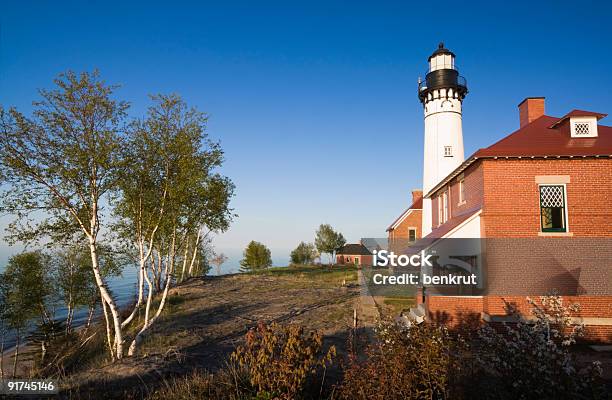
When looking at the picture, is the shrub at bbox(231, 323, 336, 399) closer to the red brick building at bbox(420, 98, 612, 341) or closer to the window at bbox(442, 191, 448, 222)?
the red brick building at bbox(420, 98, 612, 341)

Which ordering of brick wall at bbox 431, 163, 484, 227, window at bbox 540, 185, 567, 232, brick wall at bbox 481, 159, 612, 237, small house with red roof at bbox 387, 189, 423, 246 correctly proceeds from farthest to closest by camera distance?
small house with red roof at bbox 387, 189, 423, 246, brick wall at bbox 431, 163, 484, 227, window at bbox 540, 185, 567, 232, brick wall at bbox 481, 159, 612, 237

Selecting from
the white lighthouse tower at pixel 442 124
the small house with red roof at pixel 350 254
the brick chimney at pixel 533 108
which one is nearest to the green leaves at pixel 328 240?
the small house with red roof at pixel 350 254

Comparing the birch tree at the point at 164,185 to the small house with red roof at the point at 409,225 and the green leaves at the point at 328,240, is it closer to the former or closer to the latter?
the small house with red roof at the point at 409,225

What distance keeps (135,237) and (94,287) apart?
42.9 ft

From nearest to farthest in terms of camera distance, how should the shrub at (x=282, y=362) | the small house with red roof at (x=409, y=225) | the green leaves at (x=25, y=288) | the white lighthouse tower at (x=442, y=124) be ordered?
the shrub at (x=282, y=362), the green leaves at (x=25, y=288), the white lighthouse tower at (x=442, y=124), the small house with red roof at (x=409, y=225)

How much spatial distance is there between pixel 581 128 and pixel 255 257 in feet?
180

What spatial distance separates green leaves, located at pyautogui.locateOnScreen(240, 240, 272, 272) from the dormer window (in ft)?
175

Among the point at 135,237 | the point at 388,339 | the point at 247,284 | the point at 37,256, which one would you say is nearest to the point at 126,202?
the point at 135,237

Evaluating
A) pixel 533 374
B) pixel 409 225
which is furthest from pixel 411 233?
pixel 533 374

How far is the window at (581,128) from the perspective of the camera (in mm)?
14586

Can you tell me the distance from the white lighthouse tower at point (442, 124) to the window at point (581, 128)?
12352 mm

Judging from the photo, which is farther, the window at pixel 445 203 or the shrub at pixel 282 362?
the window at pixel 445 203

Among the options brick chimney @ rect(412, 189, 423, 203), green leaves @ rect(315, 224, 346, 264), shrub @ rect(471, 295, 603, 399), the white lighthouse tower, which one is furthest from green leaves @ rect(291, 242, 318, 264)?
shrub @ rect(471, 295, 603, 399)

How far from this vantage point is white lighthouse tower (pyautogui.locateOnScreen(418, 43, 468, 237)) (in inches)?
1081
